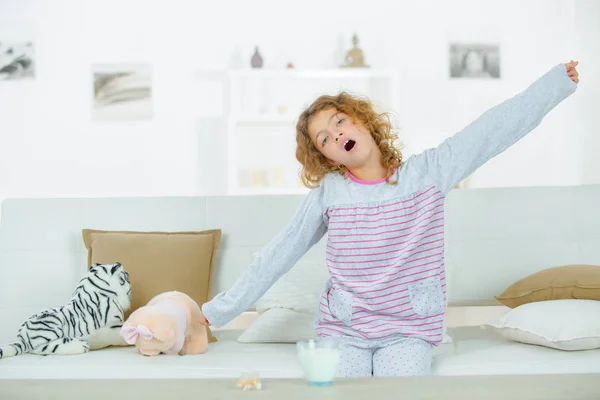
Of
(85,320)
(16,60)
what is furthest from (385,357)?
(16,60)

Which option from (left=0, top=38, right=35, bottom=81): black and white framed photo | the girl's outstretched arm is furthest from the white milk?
(left=0, top=38, right=35, bottom=81): black and white framed photo

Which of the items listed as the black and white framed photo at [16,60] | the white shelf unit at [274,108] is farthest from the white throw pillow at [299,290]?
the black and white framed photo at [16,60]

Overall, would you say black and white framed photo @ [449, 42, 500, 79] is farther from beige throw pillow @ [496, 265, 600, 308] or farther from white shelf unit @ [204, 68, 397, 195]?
beige throw pillow @ [496, 265, 600, 308]

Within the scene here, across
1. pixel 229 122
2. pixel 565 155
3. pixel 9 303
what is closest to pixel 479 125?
pixel 9 303

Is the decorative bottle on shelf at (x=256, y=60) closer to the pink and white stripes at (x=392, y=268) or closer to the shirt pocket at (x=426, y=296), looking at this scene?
the pink and white stripes at (x=392, y=268)

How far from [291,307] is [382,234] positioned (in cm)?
52

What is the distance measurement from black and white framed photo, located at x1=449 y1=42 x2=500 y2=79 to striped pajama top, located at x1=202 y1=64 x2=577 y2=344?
3281 mm

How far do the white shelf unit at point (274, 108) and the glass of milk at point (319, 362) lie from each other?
3.52 meters

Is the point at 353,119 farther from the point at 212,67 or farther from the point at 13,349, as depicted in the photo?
the point at 212,67

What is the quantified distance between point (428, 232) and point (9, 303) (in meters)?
1.47

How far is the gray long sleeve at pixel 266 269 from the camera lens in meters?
2.04

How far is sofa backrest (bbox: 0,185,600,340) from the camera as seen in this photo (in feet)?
8.41

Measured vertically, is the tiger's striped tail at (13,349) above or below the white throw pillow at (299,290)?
below

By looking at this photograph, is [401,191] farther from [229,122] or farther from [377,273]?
[229,122]
